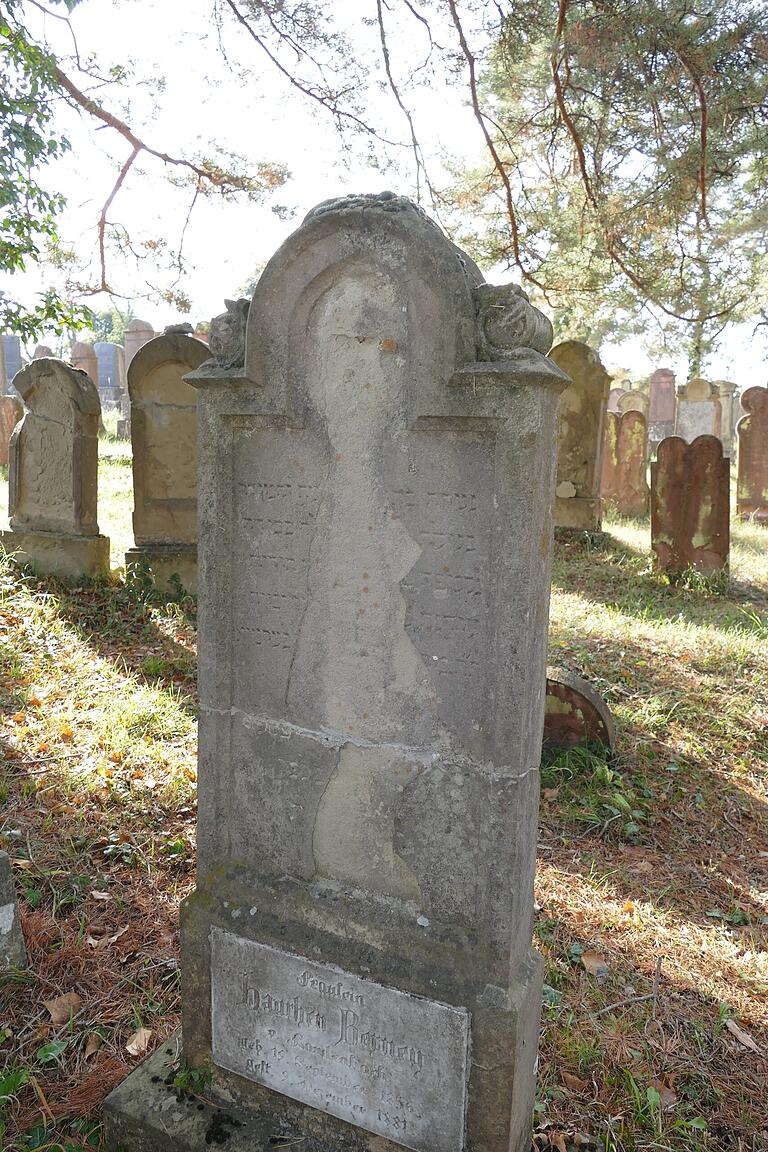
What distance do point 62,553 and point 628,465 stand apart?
8512 millimetres

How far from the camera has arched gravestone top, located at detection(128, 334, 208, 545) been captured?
24.4 ft

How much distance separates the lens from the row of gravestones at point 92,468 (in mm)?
7270

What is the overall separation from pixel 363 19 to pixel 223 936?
7056mm

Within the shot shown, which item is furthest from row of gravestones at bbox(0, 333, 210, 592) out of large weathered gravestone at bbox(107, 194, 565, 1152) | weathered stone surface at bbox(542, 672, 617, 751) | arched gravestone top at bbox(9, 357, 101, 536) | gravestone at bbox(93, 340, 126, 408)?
gravestone at bbox(93, 340, 126, 408)

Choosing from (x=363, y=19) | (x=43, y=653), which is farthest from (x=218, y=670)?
(x=363, y=19)

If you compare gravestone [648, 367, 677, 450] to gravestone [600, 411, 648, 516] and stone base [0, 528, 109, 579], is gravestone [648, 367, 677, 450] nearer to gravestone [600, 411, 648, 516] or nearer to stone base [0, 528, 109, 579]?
gravestone [600, 411, 648, 516]

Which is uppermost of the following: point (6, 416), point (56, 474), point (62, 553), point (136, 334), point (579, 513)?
point (136, 334)

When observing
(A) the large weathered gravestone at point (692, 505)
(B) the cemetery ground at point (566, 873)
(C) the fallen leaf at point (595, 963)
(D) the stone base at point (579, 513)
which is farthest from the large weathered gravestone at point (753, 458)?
(C) the fallen leaf at point (595, 963)

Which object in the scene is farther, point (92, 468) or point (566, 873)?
point (92, 468)

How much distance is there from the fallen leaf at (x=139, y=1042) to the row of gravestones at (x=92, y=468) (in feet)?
16.1

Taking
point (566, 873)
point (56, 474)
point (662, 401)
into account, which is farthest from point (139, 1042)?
point (662, 401)

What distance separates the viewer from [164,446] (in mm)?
7590

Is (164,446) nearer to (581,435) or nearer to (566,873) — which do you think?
(581,435)

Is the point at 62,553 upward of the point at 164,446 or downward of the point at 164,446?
downward
